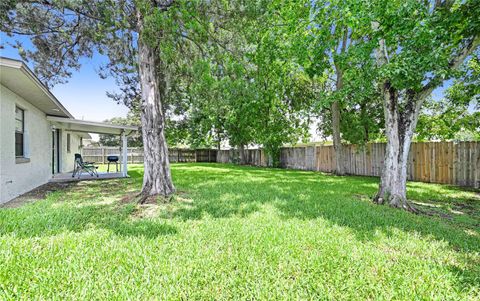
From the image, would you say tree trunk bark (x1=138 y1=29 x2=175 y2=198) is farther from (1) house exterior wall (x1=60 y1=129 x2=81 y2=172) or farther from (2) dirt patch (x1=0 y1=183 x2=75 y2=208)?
(1) house exterior wall (x1=60 y1=129 x2=81 y2=172)

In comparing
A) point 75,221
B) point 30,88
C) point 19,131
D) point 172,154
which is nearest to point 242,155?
point 172,154

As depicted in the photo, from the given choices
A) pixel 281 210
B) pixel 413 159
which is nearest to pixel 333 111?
pixel 413 159

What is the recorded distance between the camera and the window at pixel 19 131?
644cm

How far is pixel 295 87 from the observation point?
1590 cm

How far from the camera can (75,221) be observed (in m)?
3.94

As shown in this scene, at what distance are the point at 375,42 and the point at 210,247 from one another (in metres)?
5.36

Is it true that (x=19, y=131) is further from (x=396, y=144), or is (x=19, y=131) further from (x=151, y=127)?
(x=396, y=144)

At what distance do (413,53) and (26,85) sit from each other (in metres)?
8.54

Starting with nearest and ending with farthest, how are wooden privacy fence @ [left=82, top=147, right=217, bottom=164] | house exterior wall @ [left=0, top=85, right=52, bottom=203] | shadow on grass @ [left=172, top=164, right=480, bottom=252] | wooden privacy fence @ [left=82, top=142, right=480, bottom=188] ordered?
shadow on grass @ [left=172, top=164, right=480, bottom=252] < house exterior wall @ [left=0, top=85, right=52, bottom=203] < wooden privacy fence @ [left=82, top=142, right=480, bottom=188] < wooden privacy fence @ [left=82, top=147, right=217, bottom=164]

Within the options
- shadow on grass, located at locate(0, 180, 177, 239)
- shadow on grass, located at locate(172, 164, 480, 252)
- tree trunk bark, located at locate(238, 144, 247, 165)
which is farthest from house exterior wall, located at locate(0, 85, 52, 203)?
tree trunk bark, located at locate(238, 144, 247, 165)

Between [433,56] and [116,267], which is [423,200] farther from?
[116,267]

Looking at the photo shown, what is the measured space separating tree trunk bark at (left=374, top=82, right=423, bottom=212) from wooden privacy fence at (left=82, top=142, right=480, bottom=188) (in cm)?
465

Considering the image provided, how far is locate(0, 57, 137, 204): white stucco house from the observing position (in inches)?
209

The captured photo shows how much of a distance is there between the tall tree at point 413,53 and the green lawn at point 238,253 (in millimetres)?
1549
